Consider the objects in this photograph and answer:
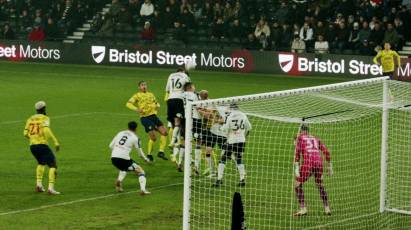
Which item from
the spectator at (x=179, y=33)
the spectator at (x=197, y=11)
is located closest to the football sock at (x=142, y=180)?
the spectator at (x=179, y=33)

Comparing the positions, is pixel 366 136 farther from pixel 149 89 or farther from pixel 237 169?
pixel 149 89

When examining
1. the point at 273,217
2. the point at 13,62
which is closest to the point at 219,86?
Result: the point at 13,62

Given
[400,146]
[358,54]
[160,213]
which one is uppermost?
[358,54]

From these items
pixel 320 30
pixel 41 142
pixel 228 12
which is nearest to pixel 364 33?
pixel 320 30

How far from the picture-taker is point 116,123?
1214 inches

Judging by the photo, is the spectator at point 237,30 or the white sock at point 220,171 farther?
the spectator at point 237,30

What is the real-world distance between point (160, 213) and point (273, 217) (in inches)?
86.4

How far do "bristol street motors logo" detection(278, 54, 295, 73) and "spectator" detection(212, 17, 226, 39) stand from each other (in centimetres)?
411

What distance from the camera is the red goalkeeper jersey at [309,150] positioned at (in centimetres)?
1838

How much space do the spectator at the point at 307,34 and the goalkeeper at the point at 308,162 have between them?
2529cm

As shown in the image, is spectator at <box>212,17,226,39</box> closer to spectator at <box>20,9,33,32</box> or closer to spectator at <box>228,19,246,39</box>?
spectator at <box>228,19,246,39</box>

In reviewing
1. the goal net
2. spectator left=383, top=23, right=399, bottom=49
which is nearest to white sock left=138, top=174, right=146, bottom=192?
the goal net

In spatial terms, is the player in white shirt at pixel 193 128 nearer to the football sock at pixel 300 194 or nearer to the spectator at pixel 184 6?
the football sock at pixel 300 194

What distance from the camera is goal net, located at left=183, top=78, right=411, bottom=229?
18625mm
